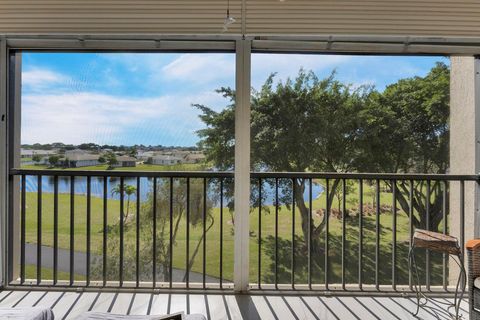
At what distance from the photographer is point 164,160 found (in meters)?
2.67

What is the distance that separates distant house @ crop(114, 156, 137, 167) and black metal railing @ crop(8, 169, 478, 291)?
123 millimetres

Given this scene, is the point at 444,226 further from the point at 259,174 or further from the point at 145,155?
the point at 145,155

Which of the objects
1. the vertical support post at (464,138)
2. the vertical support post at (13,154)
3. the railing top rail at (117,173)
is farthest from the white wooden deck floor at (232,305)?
the railing top rail at (117,173)

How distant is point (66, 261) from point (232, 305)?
5.42 feet

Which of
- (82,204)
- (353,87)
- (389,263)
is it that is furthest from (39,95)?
(389,263)

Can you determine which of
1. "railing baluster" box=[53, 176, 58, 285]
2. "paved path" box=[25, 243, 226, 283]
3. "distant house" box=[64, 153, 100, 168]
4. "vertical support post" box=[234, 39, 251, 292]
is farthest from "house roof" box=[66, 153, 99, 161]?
"vertical support post" box=[234, 39, 251, 292]

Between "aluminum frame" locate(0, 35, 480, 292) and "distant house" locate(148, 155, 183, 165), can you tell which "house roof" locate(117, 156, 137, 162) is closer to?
"distant house" locate(148, 155, 183, 165)

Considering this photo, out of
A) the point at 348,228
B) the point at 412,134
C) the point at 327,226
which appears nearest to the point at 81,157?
the point at 327,226

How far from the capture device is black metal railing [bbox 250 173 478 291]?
8.76 ft

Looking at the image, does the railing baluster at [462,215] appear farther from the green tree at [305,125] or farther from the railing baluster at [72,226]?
the railing baluster at [72,226]

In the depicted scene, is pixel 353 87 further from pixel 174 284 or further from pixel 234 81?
pixel 174 284

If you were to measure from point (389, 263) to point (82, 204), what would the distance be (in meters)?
2.96

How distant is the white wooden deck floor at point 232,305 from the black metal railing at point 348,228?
0.29m

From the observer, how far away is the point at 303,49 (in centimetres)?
255
